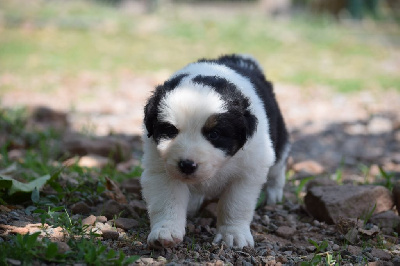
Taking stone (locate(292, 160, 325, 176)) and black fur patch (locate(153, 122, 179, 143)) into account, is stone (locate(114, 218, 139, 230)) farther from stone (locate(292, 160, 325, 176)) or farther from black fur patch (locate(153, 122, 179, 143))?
stone (locate(292, 160, 325, 176))

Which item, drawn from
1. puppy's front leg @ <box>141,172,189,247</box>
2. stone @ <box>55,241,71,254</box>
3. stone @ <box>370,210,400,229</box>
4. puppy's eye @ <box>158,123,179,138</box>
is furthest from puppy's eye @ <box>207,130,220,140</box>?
stone @ <box>370,210,400,229</box>

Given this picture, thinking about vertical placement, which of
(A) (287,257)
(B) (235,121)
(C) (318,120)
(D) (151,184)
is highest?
(B) (235,121)

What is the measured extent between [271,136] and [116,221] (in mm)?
1386

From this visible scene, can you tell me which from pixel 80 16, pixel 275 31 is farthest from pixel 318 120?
pixel 80 16

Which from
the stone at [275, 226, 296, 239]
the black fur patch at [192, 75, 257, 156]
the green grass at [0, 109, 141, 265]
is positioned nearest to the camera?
the green grass at [0, 109, 141, 265]

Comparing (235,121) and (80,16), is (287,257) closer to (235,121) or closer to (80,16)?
(235,121)

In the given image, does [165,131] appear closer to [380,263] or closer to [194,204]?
[194,204]

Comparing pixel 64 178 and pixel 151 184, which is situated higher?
pixel 151 184

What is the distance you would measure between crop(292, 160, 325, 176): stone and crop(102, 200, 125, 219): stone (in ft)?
8.69

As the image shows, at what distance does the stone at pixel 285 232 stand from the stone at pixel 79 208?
4.90ft

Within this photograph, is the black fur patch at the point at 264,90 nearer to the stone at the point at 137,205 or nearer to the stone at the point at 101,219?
the stone at the point at 137,205

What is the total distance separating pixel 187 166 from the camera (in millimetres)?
3131

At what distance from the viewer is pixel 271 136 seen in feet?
13.6

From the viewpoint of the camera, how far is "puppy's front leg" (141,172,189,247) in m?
3.45
